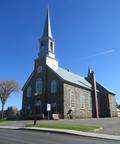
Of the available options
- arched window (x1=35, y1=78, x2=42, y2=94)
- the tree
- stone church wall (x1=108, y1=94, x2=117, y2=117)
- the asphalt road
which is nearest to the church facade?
arched window (x1=35, y1=78, x2=42, y2=94)

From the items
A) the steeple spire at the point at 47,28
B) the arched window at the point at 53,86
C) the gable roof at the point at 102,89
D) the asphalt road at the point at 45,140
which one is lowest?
the asphalt road at the point at 45,140

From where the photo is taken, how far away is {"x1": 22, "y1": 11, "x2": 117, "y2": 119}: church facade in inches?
1668

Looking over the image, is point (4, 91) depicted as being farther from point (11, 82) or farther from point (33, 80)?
point (33, 80)

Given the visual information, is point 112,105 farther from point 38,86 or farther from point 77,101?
point 38,86

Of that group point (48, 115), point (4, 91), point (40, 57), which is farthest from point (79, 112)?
point (4, 91)

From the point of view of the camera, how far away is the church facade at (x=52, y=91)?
42.4 m

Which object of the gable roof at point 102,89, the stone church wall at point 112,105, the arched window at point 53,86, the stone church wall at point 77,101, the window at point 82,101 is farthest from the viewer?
the gable roof at point 102,89

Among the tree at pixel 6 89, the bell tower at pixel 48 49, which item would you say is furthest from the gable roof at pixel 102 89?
the tree at pixel 6 89

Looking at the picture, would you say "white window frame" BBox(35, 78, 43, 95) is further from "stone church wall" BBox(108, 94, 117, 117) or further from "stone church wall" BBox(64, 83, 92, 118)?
"stone church wall" BBox(108, 94, 117, 117)

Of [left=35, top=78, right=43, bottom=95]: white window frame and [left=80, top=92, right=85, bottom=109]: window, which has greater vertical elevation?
[left=35, top=78, right=43, bottom=95]: white window frame

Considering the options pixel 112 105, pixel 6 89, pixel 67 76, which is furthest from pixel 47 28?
pixel 112 105

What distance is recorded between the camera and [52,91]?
43656 mm

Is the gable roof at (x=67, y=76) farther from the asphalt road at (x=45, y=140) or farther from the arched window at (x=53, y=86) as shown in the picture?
the asphalt road at (x=45, y=140)

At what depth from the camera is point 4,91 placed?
60.0 metres
